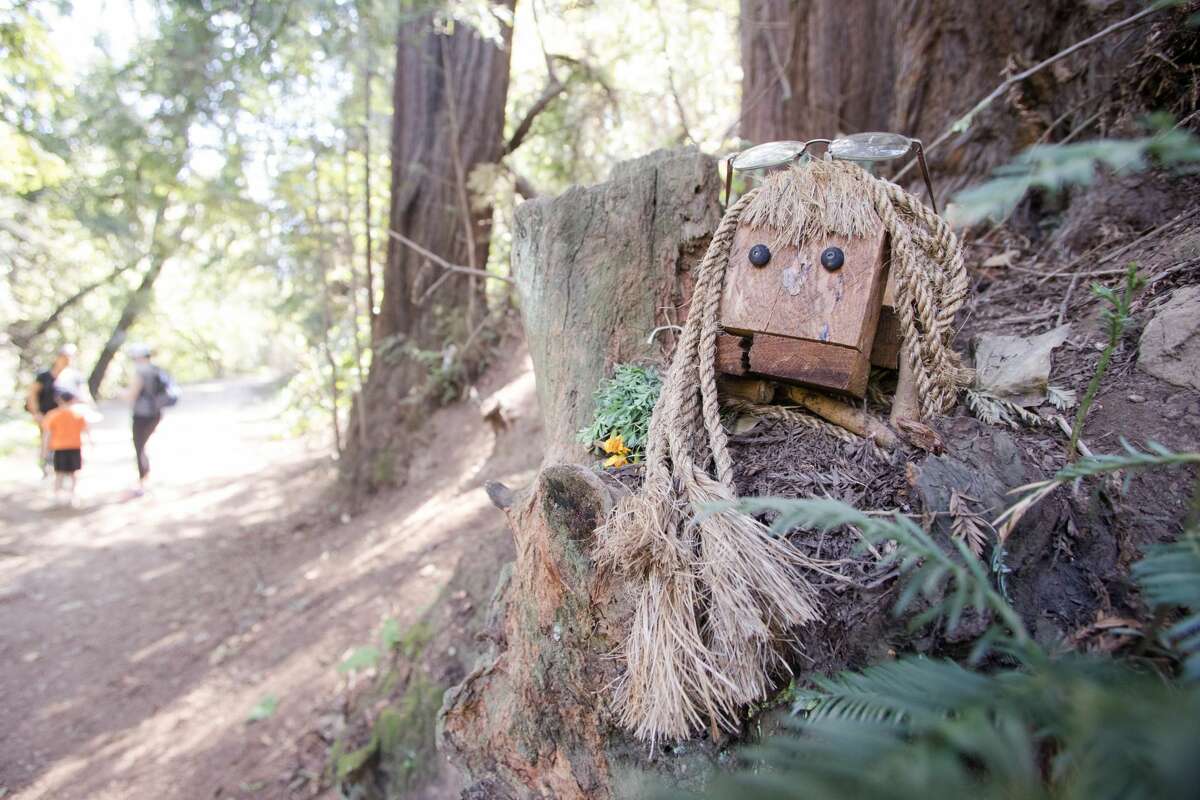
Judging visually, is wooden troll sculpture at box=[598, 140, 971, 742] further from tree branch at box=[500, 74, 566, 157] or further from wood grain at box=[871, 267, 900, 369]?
tree branch at box=[500, 74, 566, 157]

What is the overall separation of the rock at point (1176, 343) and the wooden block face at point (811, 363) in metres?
0.78

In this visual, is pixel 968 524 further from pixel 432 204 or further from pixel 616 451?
pixel 432 204

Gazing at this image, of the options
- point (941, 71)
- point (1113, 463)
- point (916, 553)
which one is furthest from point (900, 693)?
point (941, 71)

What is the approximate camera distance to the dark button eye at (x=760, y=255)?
1617mm

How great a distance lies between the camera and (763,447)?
5.44 ft

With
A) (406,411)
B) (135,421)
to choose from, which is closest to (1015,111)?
A: (406,411)

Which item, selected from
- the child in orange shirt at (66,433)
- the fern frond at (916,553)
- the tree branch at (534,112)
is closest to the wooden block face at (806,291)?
the fern frond at (916,553)

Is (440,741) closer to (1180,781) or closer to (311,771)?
(311,771)

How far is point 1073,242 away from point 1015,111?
0.88 m

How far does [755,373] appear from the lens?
1698 mm

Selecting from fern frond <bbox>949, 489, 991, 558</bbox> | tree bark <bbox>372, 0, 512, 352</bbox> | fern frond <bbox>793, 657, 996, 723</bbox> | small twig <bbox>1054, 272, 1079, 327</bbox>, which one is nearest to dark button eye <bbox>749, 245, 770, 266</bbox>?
fern frond <bbox>949, 489, 991, 558</bbox>

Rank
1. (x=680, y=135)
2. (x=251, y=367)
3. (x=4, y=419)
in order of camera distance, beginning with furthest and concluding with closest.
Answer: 1. (x=251, y=367)
2. (x=4, y=419)
3. (x=680, y=135)

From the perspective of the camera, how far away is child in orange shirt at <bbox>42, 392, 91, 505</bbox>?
7.41 metres

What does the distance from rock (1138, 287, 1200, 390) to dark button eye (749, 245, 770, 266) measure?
108cm
